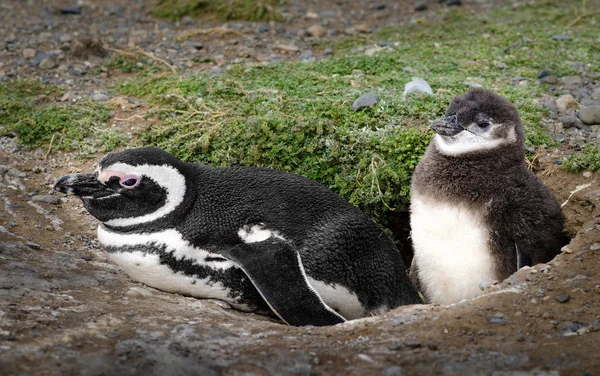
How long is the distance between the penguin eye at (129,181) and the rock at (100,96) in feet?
6.47

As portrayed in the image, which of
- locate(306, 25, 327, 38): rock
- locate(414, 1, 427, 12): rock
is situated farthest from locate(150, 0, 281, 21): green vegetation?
locate(414, 1, 427, 12): rock

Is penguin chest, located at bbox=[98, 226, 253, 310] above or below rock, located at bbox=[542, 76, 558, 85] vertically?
below

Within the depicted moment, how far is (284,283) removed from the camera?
348 cm

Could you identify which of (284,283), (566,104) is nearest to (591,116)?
(566,104)

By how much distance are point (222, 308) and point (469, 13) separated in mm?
5200

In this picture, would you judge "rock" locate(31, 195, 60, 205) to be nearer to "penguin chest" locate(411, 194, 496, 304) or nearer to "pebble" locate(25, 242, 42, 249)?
"pebble" locate(25, 242, 42, 249)

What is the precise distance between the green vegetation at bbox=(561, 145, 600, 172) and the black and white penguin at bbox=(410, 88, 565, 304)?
47cm

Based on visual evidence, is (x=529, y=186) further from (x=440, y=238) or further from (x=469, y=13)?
(x=469, y=13)

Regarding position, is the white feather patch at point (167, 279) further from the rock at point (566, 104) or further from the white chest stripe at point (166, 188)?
the rock at point (566, 104)

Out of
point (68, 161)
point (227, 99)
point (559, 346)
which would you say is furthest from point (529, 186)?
point (68, 161)

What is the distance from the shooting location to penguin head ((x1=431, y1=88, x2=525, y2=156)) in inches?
149

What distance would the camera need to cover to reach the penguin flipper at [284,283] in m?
3.43

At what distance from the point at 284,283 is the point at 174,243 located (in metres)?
0.62

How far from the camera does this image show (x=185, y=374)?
2580 mm
